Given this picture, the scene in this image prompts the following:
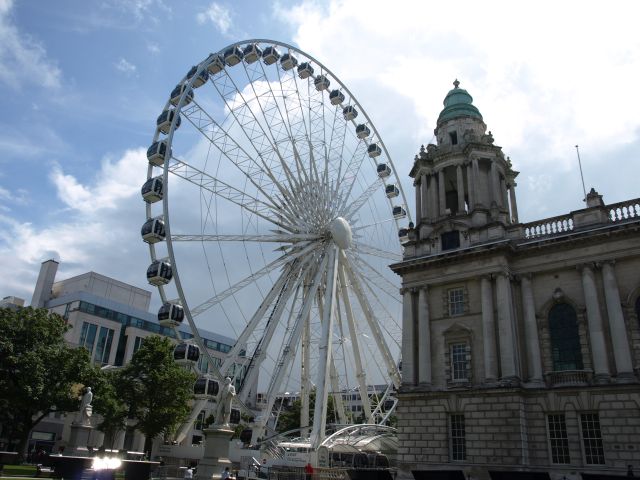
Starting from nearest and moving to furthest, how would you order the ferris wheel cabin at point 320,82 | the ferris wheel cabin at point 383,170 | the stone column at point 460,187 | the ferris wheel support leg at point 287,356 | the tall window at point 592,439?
1. the tall window at point 592,439
2. the ferris wheel support leg at point 287,356
3. the stone column at point 460,187
4. the ferris wheel cabin at point 320,82
5. the ferris wheel cabin at point 383,170

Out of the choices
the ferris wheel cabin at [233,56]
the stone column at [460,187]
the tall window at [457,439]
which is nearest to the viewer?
the tall window at [457,439]

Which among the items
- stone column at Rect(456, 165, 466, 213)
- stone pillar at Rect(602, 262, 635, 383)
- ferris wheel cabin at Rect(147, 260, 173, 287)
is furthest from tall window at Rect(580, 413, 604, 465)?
ferris wheel cabin at Rect(147, 260, 173, 287)

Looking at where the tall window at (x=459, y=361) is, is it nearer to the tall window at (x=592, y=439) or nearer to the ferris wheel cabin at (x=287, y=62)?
the tall window at (x=592, y=439)

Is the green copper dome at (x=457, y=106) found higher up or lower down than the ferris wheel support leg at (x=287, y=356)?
higher up

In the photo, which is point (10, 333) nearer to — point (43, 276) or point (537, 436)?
point (537, 436)

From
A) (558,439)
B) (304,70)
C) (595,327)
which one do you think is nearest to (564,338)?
(595,327)

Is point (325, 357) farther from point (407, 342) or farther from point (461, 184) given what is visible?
point (461, 184)

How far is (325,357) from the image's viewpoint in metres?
39.9

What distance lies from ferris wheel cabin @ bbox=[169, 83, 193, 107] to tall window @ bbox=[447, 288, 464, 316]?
23.6 m

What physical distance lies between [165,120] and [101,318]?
5073cm

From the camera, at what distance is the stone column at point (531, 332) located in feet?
106

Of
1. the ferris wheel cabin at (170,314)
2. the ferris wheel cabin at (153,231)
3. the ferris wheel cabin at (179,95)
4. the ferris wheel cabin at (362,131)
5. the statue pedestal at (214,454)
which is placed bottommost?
the statue pedestal at (214,454)

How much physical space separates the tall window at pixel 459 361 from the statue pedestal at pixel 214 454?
14.8 m

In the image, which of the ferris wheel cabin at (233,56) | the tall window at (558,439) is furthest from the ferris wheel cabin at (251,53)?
the tall window at (558,439)
